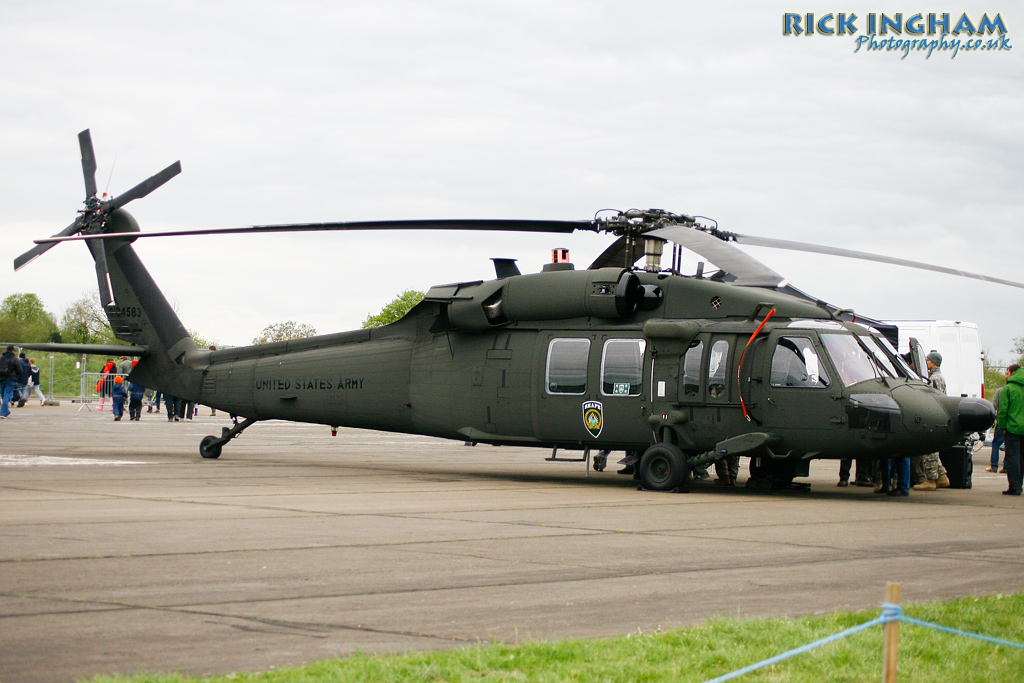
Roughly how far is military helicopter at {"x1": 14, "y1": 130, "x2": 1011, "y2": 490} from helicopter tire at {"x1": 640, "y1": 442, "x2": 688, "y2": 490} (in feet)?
0.07

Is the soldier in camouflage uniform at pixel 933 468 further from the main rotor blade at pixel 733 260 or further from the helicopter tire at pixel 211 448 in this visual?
the helicopter tire at pixel 211 448

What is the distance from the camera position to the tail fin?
19.3 meters

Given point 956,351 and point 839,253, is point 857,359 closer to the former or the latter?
point 839,253

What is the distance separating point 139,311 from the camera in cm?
1953

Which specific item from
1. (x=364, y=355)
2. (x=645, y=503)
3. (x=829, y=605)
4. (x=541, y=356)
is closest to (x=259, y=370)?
(x=364, y=355)

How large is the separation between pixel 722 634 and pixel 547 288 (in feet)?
33.3

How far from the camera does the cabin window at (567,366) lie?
48.3ft

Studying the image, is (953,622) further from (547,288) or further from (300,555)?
(547,288)

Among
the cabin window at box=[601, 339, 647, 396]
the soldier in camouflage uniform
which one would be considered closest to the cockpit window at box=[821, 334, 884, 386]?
the cabin window at box=[601, 339, 647, 396]

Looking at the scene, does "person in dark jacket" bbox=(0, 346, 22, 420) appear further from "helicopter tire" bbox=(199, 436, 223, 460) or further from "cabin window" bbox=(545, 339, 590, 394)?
"cabin window" bbox=(545, 339, 590, 394)

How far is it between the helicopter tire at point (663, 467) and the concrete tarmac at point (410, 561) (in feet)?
0.97

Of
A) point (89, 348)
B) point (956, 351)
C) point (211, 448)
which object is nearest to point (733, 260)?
point (211, 448)

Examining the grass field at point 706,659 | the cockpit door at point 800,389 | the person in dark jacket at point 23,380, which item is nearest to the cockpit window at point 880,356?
the cockpit door at point 800,389

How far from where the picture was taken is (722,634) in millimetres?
5234
